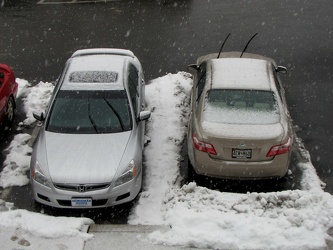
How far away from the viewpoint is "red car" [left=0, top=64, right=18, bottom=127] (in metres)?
10.1

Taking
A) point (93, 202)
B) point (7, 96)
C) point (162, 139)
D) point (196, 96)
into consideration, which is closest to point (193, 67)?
point (196, 96)

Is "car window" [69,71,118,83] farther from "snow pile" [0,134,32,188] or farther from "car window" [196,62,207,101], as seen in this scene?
"snow pile" [0,134,32,188]

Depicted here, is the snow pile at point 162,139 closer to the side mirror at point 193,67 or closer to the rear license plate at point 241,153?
the side mirror at point 193,67

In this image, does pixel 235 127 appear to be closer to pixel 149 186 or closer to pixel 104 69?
pixel 149 186

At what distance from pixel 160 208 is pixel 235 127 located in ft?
5.95

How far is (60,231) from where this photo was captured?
7027 millimetres

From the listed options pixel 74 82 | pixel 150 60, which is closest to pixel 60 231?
pixel 74 82

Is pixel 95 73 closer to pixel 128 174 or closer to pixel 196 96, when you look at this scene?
pixel 196 96

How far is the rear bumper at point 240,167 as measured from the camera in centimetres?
805

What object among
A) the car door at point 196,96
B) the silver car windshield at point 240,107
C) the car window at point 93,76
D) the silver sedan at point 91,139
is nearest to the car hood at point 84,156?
the silver sedan at point 91,139

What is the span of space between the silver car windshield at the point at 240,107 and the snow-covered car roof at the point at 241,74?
0.51 ft

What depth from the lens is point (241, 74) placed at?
31.0 feet

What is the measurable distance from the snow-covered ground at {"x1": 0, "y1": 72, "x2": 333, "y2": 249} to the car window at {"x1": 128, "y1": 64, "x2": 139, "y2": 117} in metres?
1.09

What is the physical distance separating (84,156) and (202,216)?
2146 millimetres
